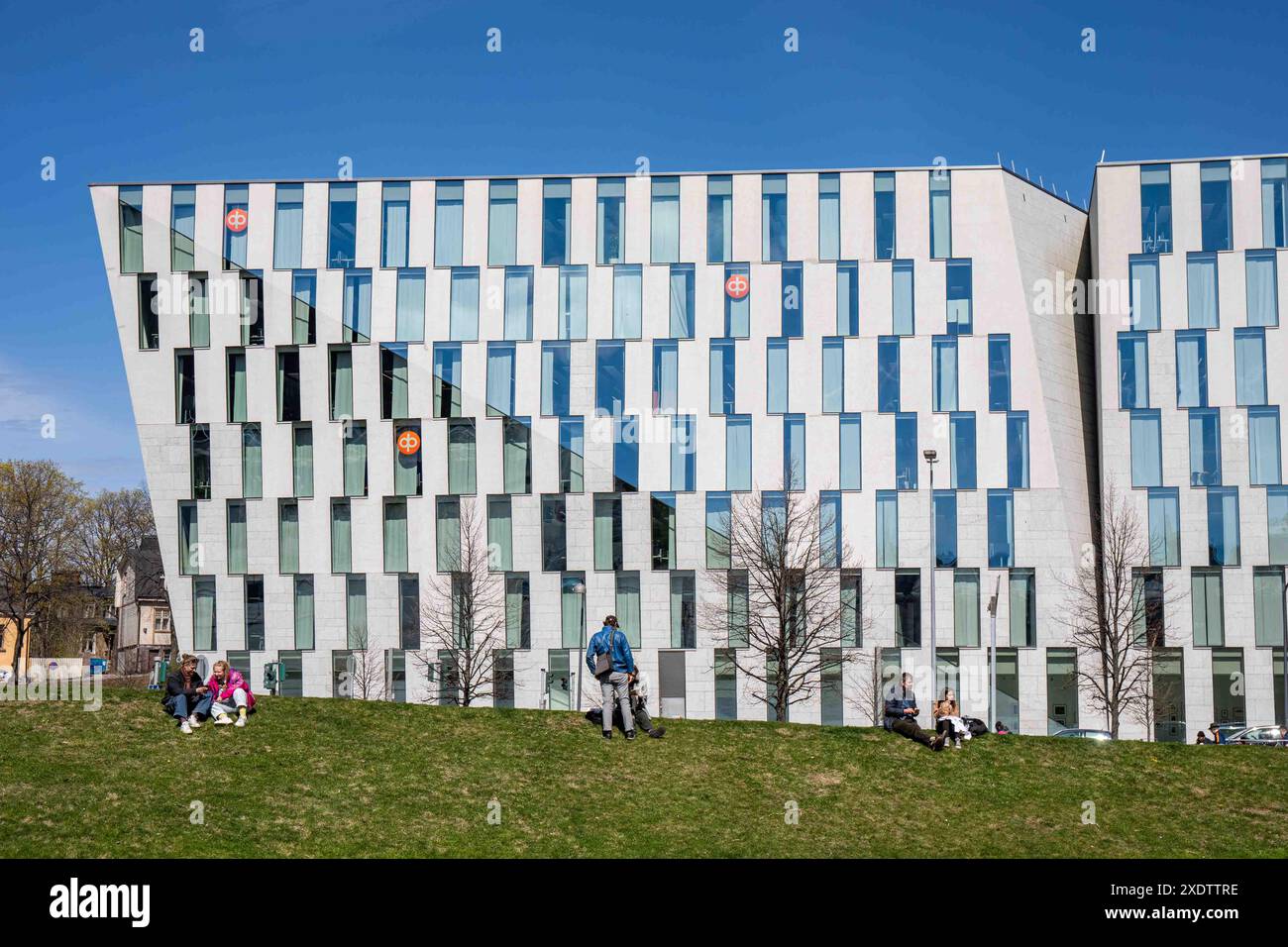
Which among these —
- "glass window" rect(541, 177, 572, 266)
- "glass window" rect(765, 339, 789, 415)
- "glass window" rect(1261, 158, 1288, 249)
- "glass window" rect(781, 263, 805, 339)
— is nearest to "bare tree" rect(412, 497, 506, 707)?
"glass window" rect(541, 177, 572, 266)

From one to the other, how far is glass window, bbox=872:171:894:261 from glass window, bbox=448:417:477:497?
1942 centimetres

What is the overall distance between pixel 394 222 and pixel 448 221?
7.83 feet

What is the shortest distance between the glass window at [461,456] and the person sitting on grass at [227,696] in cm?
3707

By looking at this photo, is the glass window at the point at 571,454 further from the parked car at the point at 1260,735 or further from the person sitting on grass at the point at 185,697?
the person sitting on grass at the point at 185,697

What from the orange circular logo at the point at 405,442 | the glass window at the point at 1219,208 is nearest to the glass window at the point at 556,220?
the orange circular logo at the point at 405,442

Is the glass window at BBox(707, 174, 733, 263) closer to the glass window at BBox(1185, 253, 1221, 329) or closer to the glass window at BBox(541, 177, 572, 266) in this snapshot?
the glass window at BBox(541, 177, 572, 266)

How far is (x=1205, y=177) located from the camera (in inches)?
2520

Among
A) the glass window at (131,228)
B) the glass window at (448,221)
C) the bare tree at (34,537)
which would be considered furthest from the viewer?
the bare tree at (34,537)

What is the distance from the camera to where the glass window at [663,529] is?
212 feet

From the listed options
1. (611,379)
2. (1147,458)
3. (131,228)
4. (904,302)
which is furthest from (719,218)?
(131,228)

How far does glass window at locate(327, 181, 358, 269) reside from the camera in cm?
6675
